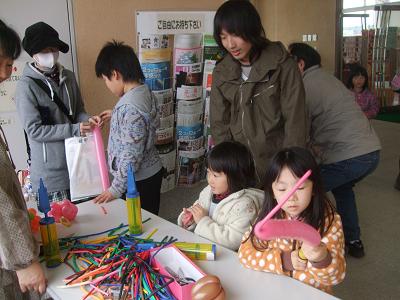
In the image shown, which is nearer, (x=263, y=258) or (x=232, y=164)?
(x=263, y=258)

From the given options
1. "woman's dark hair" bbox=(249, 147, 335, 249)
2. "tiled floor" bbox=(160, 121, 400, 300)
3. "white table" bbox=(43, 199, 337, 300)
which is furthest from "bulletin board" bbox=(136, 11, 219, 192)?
"woman's dark hair" bbox=(249, 147, 335, 249)

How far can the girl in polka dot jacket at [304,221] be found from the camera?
1205 millimetres

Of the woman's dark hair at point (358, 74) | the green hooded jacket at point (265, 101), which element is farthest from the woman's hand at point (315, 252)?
the woman's dark hair at point (358, 74)

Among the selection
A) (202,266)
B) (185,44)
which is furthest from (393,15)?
(202,266)

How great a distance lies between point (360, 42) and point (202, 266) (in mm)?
6352

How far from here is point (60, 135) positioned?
205 cm

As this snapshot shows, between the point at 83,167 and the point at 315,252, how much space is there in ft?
4.19

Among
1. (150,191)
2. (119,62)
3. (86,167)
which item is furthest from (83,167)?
(119,62)

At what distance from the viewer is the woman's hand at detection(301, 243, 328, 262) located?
42.5 inches

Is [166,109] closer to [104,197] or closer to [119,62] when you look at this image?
[119,62]

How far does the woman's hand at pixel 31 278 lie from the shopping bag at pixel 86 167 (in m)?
0.84

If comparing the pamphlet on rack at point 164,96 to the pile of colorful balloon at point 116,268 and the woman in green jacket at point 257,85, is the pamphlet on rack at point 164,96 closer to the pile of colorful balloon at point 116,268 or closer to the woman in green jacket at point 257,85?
the woman in green jacket at point 257,85

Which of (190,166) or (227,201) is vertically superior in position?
(227,201)

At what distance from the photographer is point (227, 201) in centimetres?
162
